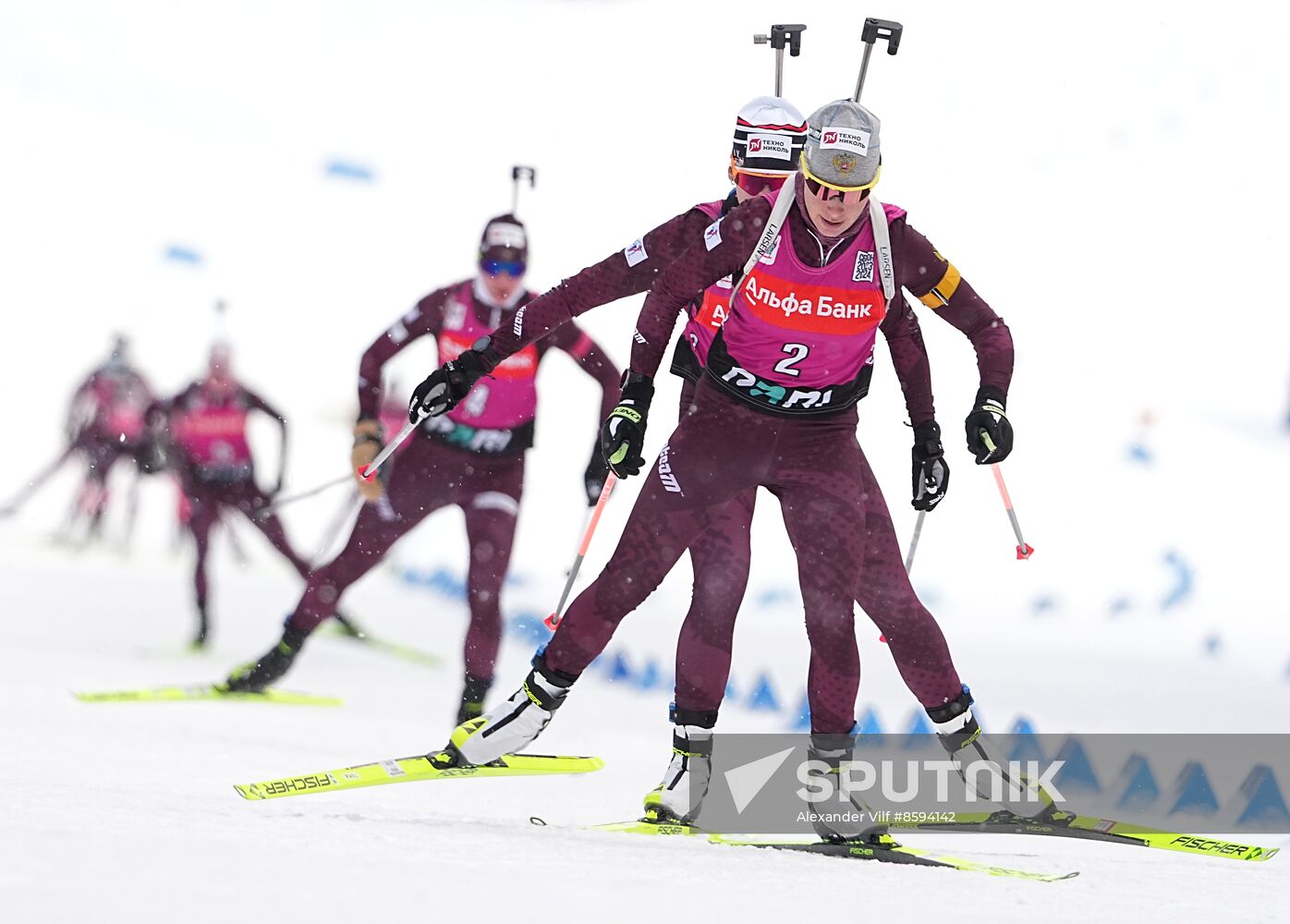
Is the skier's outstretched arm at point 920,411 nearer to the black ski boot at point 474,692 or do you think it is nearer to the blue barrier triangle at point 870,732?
the black ski boot at point 474,692

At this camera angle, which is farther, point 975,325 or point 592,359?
point 592,359

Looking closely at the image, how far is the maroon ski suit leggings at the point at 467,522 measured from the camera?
6.11 metres

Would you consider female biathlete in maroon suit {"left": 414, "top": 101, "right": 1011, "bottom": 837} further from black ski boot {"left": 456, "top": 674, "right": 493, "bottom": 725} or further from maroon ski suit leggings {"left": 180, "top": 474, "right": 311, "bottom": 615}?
maroon ski suit leggings {"left": 180, "top": 474, "right": 311, "bottom": 615}

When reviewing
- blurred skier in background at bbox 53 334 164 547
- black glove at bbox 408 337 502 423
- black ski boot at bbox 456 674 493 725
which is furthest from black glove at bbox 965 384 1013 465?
blurred skier in background at bbox 53 334 164 547

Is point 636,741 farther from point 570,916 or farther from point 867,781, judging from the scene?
point 570,916

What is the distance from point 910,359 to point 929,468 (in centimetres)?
32

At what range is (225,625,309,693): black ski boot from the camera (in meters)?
6.56

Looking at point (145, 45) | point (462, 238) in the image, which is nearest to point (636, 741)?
point (462, 238)

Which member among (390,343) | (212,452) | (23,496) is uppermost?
(23,496)

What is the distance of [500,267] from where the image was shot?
20.8 feet

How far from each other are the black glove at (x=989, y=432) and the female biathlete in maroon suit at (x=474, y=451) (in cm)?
232

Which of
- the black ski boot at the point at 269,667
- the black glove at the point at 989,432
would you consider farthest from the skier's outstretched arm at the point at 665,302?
the black ski boot at the point at 269,667

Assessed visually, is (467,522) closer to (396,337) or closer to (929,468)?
(396,337)

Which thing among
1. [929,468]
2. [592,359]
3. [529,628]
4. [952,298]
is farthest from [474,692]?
[529,628]
